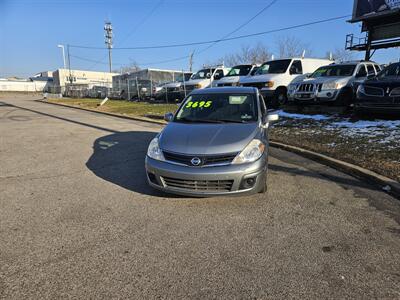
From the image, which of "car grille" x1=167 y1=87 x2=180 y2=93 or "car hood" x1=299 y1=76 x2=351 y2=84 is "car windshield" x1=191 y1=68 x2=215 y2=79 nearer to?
"car grille" x1=167 y1=87 x2=180 y2=93

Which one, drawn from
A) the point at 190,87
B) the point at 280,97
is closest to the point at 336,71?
the point at 280,97

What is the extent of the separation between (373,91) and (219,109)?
19.1 feet

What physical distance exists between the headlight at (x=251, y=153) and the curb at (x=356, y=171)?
212 cm

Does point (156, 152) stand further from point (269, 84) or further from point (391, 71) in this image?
point (269, 84)

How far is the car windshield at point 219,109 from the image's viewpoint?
507 centimetres

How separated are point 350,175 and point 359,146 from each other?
5.72 ft

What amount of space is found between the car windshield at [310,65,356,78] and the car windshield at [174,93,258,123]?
7.82 m

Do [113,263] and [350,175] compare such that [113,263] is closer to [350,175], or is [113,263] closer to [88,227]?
[88,227]

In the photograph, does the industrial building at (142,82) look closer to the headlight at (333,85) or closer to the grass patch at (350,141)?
the headlight at (333,85)

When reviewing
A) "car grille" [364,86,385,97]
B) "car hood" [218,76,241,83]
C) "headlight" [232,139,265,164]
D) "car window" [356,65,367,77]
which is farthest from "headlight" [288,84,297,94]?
"headlight" [232,139,265,164]

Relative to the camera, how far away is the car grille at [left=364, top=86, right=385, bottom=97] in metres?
8.49

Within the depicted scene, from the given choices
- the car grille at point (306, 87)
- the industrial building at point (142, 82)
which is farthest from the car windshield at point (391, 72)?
the industrial building at point (142, 82)

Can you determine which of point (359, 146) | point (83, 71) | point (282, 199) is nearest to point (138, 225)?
point (282, 199)

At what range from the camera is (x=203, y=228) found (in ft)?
11.6
